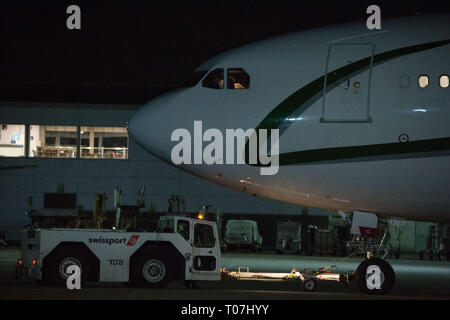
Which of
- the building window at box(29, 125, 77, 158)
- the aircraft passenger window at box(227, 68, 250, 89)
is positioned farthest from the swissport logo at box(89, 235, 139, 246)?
the building window at box(29, 125, 77, 158)

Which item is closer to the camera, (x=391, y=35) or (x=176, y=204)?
(x=391, y=35)

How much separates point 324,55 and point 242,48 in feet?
5.76

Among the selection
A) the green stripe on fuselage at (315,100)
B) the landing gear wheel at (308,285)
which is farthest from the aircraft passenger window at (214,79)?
the landing gear wheel at (308,285)

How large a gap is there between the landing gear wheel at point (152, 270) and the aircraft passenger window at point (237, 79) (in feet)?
13.4

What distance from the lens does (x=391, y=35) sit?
1371 centimetres

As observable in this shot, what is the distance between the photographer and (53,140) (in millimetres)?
40781

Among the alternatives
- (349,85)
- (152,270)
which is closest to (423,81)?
(349,85)

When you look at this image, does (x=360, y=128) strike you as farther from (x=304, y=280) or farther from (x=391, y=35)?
(x=304, y=280)

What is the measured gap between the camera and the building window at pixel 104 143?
134 feet

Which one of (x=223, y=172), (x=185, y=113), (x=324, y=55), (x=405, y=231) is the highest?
(x=324, y=55)

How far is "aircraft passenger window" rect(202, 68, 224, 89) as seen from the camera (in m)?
14.3

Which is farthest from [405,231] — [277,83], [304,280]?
[277,83]

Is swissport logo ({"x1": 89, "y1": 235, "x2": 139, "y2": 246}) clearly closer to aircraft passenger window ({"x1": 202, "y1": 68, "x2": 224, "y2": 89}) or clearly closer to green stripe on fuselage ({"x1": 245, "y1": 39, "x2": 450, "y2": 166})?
green stripe on fuselage ({"x1": 245, "y1": 39, "x2": 450, "y2": 166})

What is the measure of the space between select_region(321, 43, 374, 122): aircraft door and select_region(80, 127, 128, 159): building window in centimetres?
2814
